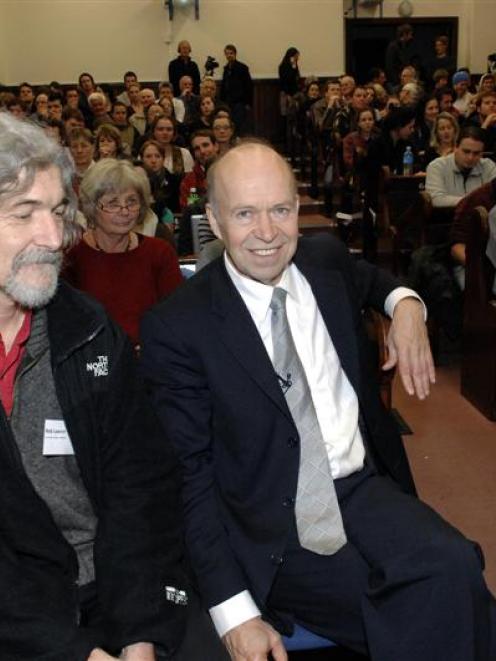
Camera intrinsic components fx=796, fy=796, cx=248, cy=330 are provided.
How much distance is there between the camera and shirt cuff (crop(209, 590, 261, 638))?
152cm

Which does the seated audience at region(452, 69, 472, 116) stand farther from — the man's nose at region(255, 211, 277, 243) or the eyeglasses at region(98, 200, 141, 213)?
the man's nose at region(255, 211, 277, 243)

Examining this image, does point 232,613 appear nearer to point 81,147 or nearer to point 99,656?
point 99,656

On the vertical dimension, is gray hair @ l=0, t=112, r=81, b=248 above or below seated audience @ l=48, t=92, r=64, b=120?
below

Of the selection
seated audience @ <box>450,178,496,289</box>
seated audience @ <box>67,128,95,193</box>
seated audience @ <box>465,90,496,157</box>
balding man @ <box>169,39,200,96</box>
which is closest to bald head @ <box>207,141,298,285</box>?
seated audience @ <box>450,178,496,289</box>

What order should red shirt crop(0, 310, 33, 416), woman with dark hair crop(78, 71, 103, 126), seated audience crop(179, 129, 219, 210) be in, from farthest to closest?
woman with dark hair crop(78, 71, 103, 126), seated audience crop(179, 129, 219, 210), red shirt crop(0, 310, 33, 416)

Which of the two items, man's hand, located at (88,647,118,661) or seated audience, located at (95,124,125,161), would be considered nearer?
man's hand, located at (88,647,118,661)

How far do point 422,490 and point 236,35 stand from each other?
436 inches

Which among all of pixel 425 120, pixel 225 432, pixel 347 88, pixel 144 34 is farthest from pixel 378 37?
pixel 225 432

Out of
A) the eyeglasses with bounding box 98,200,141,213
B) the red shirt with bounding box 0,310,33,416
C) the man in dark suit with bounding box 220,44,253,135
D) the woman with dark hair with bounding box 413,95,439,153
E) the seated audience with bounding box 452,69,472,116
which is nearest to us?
the red shirt with bounding box 0,310,33,416

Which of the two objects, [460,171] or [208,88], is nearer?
[460,171]

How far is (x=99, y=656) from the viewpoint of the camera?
1.36 m

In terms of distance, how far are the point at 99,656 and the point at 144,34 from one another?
12463mm

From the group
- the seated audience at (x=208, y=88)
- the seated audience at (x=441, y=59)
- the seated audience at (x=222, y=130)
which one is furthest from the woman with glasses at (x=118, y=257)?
the seated audience at (x=441, y=59)

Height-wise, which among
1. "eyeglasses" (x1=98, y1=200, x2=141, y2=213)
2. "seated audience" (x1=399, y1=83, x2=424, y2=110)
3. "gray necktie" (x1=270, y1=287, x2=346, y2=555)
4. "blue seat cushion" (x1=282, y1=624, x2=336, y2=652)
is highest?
"seated audience" (x1=399, y1=83, x2=424, y2=110)
